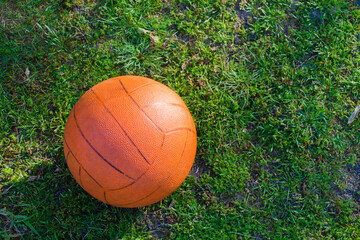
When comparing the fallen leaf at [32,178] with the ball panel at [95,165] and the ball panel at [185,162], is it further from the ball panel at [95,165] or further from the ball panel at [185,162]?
the ball panel at [185,162]

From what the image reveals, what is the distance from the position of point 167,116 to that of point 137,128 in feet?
1.04

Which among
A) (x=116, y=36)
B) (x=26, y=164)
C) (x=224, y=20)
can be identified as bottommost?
(x=26, y=164)

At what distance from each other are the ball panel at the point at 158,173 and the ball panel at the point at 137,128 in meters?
0.08

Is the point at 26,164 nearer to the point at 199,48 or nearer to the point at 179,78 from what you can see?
the point at 179,78

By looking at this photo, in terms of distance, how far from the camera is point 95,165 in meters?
2.65

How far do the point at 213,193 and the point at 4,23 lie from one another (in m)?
3.63

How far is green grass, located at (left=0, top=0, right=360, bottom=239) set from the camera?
352cm

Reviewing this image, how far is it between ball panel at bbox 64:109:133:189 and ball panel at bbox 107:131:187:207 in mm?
109

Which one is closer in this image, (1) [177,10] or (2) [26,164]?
(2) [26,164]

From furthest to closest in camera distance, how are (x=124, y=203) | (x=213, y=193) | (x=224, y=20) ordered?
(x=224, y=20), (x=213, y=193), (x=124, y=203)

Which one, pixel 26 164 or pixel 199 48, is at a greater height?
pixel 199 48

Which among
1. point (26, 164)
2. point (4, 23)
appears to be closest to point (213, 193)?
point (26, 164)

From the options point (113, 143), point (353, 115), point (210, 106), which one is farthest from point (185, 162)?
point (353, 115)

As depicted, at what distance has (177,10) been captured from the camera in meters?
4.17
